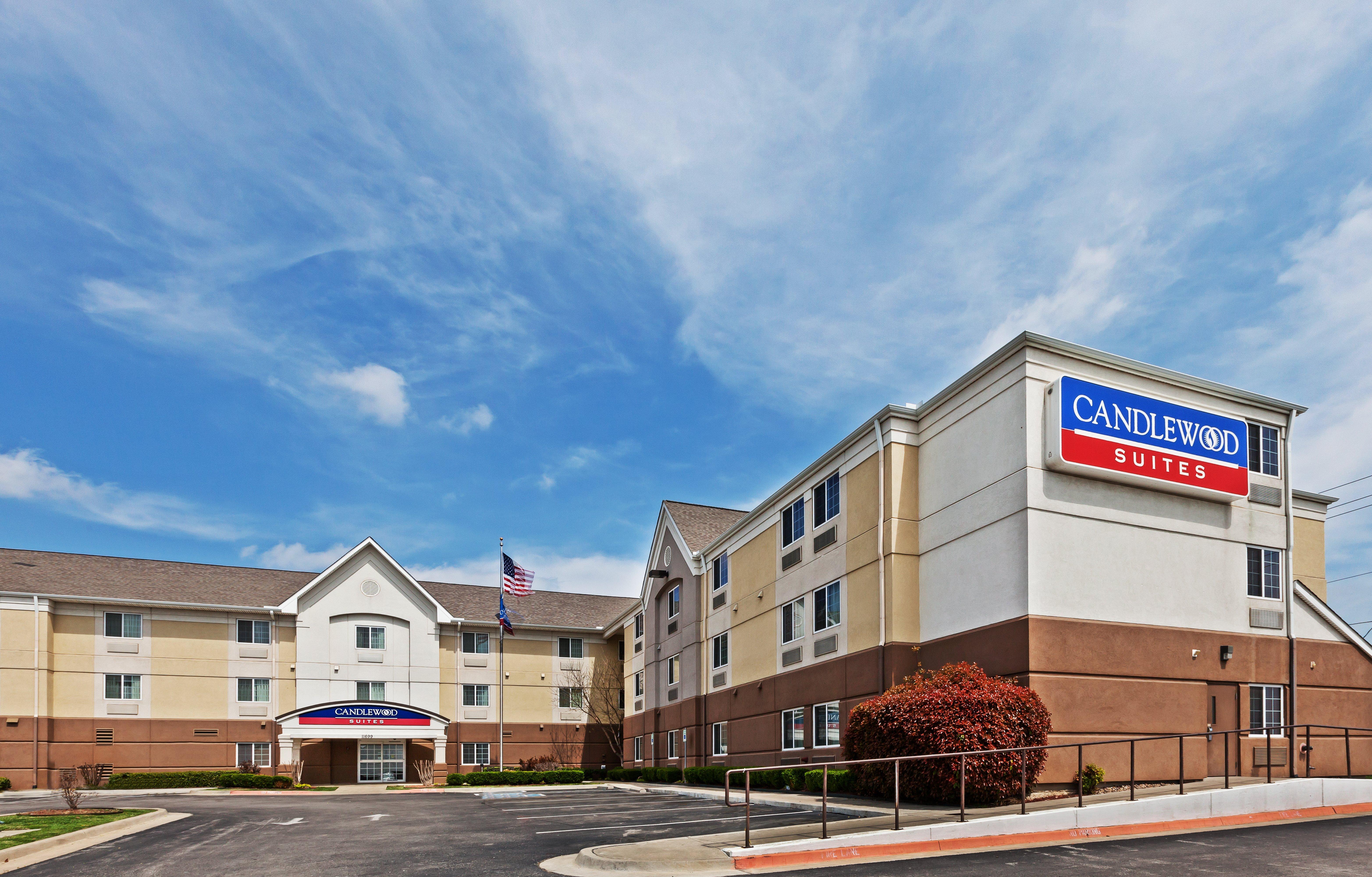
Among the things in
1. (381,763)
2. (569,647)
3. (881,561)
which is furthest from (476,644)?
(881,561)

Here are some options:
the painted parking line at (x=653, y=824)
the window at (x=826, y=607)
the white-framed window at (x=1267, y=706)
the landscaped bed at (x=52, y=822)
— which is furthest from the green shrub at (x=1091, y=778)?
the landscaped bed at (x=52, y=822)

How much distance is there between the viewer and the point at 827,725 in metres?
26.2

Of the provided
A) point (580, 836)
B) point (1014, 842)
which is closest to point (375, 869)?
point (580, 836)

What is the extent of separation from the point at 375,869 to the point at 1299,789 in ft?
48.3

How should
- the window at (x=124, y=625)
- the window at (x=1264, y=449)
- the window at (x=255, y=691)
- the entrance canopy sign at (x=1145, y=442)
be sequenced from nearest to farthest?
the entrance canopy sign at (x=1145, y=442)
the window at (x=1264, y=449)
the window at (x=124, y=625)
the window at (x=255, y=691)

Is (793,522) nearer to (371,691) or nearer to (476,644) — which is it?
(476,644)

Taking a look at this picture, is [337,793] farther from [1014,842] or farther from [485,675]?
[1014,842]

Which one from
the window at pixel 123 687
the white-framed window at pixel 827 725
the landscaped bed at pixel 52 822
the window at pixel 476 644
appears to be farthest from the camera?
the window at pixel 476 644

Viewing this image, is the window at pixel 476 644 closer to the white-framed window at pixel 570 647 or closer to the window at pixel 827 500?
the white-framed window at pixel 570 647

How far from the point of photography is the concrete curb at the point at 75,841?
46.0 feet

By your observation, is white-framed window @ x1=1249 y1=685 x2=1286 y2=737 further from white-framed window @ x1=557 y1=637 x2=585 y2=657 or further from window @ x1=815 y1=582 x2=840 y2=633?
white-framed window @ x1=557 y1=637 x2=585 y2=657

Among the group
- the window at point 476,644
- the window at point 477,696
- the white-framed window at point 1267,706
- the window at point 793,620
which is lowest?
the window at point 477,696

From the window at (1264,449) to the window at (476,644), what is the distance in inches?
1537

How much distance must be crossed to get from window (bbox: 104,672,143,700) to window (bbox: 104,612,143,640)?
67.4 inches
